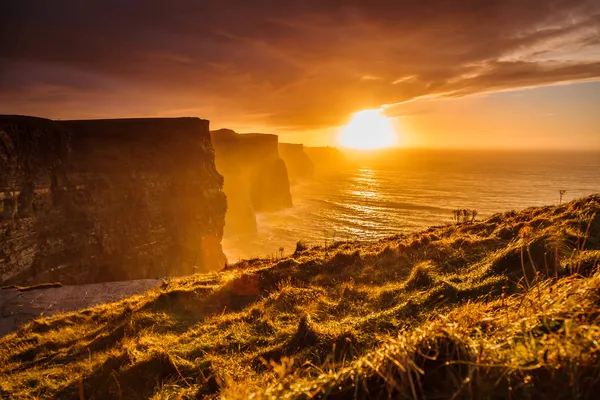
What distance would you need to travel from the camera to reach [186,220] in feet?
163

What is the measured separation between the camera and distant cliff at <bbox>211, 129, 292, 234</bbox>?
102 m

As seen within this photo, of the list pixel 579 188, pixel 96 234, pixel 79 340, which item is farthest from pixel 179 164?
pixel 579 188

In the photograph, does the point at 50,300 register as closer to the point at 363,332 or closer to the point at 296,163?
the point at 363,332

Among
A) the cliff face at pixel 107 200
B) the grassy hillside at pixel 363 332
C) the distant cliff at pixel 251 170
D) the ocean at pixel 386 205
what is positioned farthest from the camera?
the distant cliff at pixel 251 170

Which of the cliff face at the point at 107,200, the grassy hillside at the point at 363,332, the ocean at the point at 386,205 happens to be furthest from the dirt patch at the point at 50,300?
the ocean at the point at 386,205

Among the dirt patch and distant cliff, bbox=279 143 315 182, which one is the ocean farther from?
distant cliff, bbox=279 143 315 182

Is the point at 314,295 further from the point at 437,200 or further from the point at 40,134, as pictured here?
the point at 437,200

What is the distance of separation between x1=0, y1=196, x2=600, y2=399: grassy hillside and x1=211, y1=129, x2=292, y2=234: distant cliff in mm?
83860

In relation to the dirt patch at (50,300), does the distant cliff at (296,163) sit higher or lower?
higher

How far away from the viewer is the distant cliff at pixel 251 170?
335 feet

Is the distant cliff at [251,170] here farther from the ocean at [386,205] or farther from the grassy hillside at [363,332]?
the grassy hillside at [363,332]

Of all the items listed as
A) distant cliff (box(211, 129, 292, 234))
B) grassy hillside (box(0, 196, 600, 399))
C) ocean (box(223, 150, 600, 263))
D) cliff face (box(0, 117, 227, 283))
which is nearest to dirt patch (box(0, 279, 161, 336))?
grassy hillside (box(0, 196, 600, 399))

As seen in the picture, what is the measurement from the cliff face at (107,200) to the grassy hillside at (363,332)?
90.2 ft

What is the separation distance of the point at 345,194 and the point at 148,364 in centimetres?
11631
